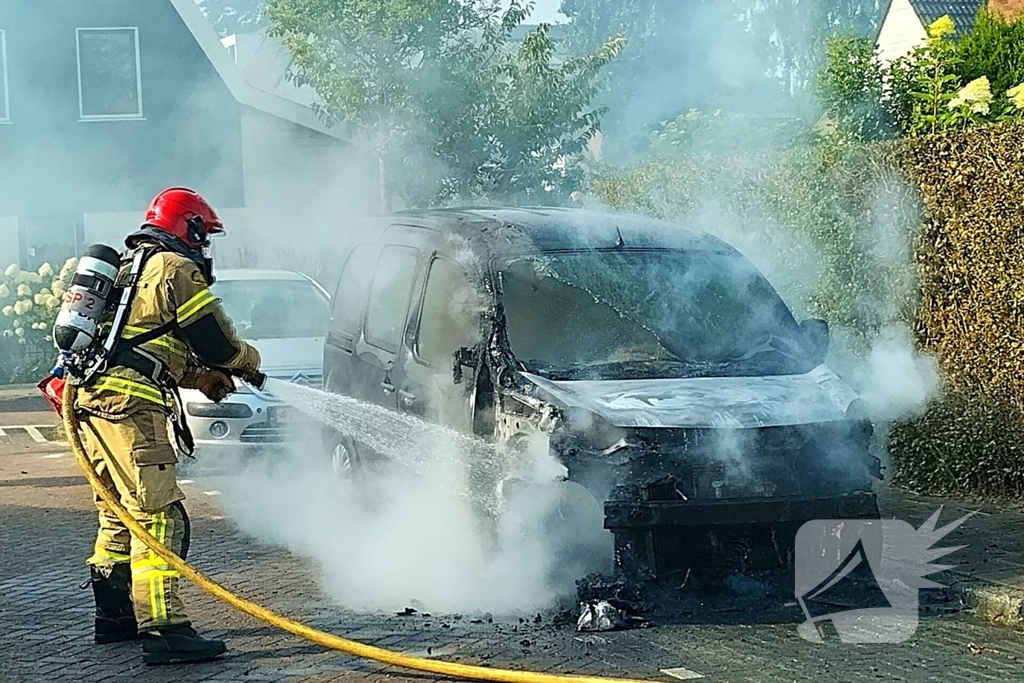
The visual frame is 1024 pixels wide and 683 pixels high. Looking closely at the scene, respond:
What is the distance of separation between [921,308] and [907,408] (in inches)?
25.5

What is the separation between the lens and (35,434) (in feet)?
44.8

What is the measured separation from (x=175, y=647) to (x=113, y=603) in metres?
0.47

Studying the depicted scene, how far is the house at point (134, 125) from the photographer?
60.4 feet

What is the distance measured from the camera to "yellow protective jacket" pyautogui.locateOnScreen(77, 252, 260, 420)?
5875mm

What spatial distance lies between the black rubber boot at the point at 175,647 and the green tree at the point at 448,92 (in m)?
6.27

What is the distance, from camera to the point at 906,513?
27.3 ft

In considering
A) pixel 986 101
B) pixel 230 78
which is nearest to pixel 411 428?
pixel 986 101

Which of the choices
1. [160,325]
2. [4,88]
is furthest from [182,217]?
[4,88]

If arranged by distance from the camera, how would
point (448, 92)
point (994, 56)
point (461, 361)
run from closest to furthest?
1. point (461, 361)
2. point (994, 56)
3. point (448, 92)

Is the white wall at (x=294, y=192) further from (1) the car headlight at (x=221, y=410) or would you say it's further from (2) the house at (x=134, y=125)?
(1) the car headlight at (x=221, y=410)

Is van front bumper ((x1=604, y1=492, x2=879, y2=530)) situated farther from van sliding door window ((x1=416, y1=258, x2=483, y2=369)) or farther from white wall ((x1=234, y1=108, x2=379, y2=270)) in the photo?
white wall ((x1=234, y1=108, x2=379, y2=270))

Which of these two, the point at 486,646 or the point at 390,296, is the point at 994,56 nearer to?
the point at 390,296

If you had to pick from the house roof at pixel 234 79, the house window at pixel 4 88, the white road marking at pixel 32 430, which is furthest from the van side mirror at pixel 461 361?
the house window at pixel 4 88

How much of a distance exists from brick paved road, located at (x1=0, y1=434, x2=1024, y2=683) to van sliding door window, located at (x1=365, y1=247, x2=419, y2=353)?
1354mm
